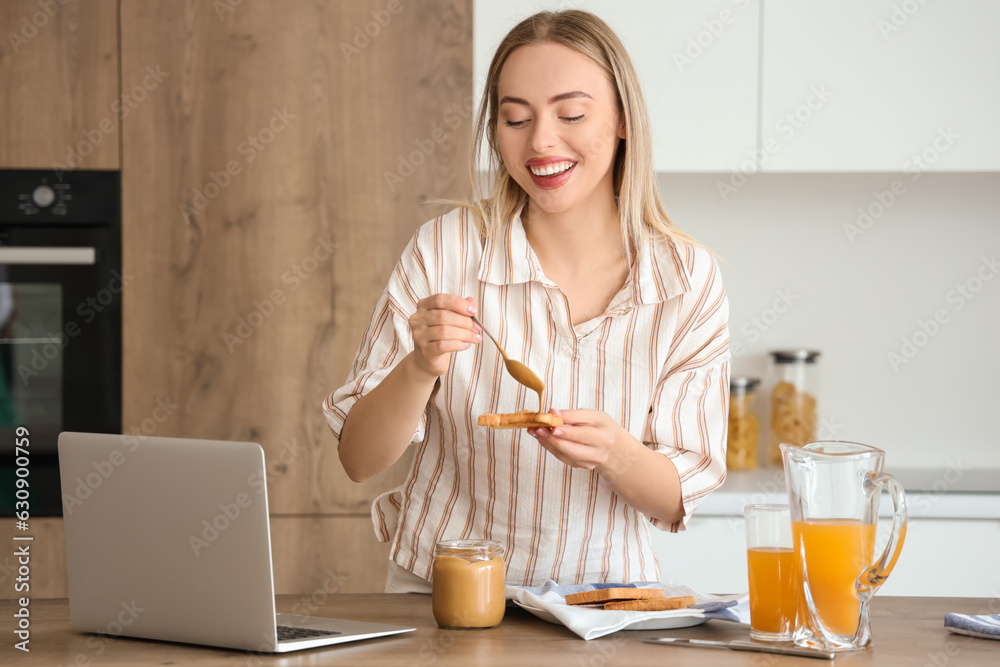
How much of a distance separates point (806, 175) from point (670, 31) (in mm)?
673

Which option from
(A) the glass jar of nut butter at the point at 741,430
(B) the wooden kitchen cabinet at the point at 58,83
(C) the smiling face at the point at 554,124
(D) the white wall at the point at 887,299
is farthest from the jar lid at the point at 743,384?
(B) the wooden kitchen cabinet at the point at 58,83

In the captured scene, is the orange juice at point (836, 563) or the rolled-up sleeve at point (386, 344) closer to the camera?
the orange juice at point (836, 563)

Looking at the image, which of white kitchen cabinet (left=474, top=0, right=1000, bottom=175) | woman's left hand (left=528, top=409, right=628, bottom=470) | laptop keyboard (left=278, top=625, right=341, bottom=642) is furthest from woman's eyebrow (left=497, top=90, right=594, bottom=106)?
white kitchen cabinet (left=474, top=0, right=1000, bottom=175)

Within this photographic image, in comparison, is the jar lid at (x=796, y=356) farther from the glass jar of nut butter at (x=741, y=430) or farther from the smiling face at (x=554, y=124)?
the smiling face at (x=554, y=124)

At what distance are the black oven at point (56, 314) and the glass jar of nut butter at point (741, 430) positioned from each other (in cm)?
163

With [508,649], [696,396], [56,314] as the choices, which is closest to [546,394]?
[696,396]

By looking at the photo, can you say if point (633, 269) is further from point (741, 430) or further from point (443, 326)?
Result: point (741, 430)

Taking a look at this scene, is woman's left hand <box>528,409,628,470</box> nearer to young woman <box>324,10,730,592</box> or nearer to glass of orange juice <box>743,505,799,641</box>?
young woman <box>324,10,730,592</box>

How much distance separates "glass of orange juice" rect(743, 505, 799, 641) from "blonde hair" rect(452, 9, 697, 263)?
0.62 m

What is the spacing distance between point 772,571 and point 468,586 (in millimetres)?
333

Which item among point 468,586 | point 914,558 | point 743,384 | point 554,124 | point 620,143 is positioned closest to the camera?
point 468,586

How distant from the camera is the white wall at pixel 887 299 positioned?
2867 mm

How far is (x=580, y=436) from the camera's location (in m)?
1.25

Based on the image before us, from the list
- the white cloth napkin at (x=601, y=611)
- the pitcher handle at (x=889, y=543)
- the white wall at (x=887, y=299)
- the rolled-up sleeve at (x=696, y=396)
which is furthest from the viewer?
the white wall at (x=887, y=299)
